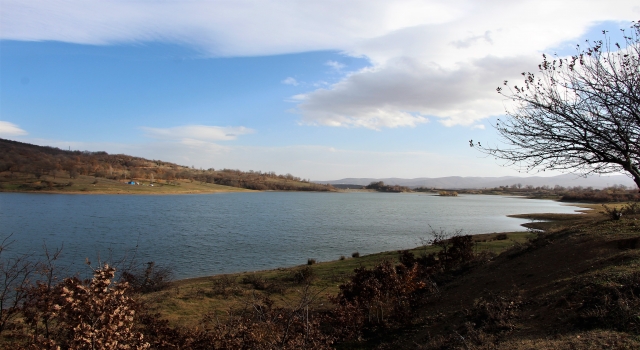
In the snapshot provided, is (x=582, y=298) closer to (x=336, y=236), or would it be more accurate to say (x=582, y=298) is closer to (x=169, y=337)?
(x=169, y=337)

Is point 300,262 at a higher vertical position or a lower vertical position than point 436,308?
lower

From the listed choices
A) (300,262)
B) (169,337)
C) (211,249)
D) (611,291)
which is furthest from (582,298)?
(211,249)

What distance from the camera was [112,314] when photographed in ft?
18.0

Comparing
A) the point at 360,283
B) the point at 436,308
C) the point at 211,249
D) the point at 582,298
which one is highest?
the point at 582,298

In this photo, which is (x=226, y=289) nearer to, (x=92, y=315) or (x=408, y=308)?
(x=408, y=308)

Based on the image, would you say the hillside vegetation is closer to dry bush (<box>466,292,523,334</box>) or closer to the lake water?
dry bush (<box>466,292,523,334</box>)

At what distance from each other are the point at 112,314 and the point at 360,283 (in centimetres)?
708

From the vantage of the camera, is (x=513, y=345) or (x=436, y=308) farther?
(x=436, y=308)

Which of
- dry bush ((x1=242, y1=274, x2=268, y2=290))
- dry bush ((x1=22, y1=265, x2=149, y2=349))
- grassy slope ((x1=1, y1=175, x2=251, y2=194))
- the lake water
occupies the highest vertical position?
dry bush ((x1=22, y1=265, x2=149, y2=349))

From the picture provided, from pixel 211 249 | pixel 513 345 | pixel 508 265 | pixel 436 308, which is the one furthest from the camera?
pixel 211 249

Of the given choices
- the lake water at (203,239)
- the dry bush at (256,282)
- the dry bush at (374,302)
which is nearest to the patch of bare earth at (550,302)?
the dry bush at (374,302)

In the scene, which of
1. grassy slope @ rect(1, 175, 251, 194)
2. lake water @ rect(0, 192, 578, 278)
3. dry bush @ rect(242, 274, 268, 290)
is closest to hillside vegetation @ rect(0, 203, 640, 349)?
dry bush @ rect(242, 274, 268, 290)

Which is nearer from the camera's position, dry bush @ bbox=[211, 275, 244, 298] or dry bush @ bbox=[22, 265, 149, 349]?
dry bush @ bbox=[22, 265, 149, 349]

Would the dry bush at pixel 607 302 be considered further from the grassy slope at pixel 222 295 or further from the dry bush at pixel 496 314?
the grassy slope at pixel 222 295
